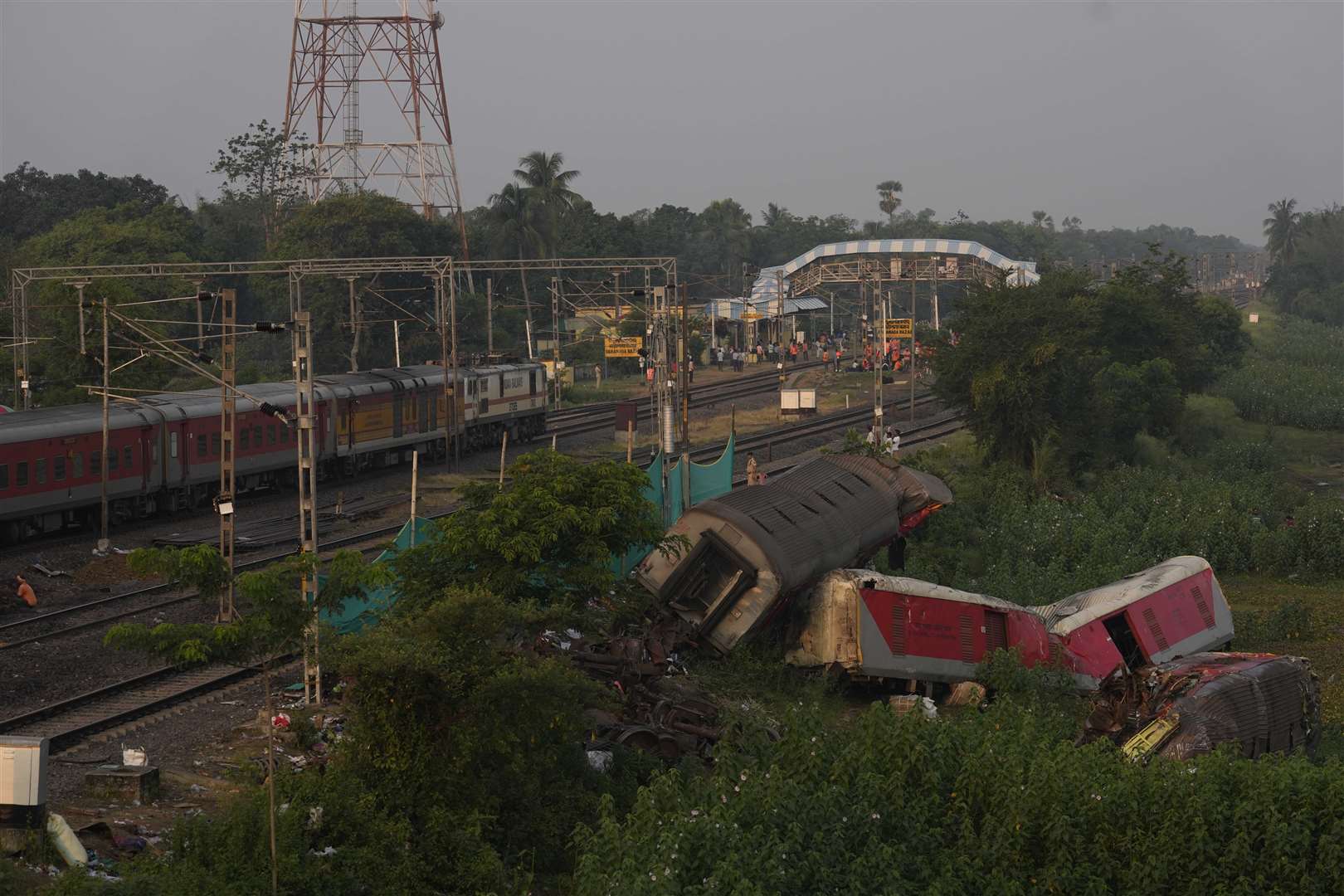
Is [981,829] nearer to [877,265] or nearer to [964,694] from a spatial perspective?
[964,694]

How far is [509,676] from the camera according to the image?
16828mm

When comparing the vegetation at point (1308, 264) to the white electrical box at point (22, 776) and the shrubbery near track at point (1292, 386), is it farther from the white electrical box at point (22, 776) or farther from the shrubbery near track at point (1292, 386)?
the white electrical box at point (22, 776)

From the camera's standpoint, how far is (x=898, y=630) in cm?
2433

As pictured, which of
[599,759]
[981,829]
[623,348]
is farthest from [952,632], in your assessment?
[623,348]

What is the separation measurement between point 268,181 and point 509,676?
101 metres

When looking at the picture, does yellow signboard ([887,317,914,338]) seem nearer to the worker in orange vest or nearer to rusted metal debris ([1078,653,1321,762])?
rusted metal debris ([1078,653,1321,762])

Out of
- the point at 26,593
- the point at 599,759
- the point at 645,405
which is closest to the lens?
the point at 599,759

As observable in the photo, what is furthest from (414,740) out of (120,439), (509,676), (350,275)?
(350,275)

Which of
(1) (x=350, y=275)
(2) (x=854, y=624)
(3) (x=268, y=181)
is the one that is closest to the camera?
(2) (x=854, y=624)

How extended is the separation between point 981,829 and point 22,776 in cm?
952

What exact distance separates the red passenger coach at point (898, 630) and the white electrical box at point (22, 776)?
44.0 ft

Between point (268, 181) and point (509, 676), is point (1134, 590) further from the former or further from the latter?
point (268, 181)

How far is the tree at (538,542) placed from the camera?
22.2 m

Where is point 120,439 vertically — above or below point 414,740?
above
